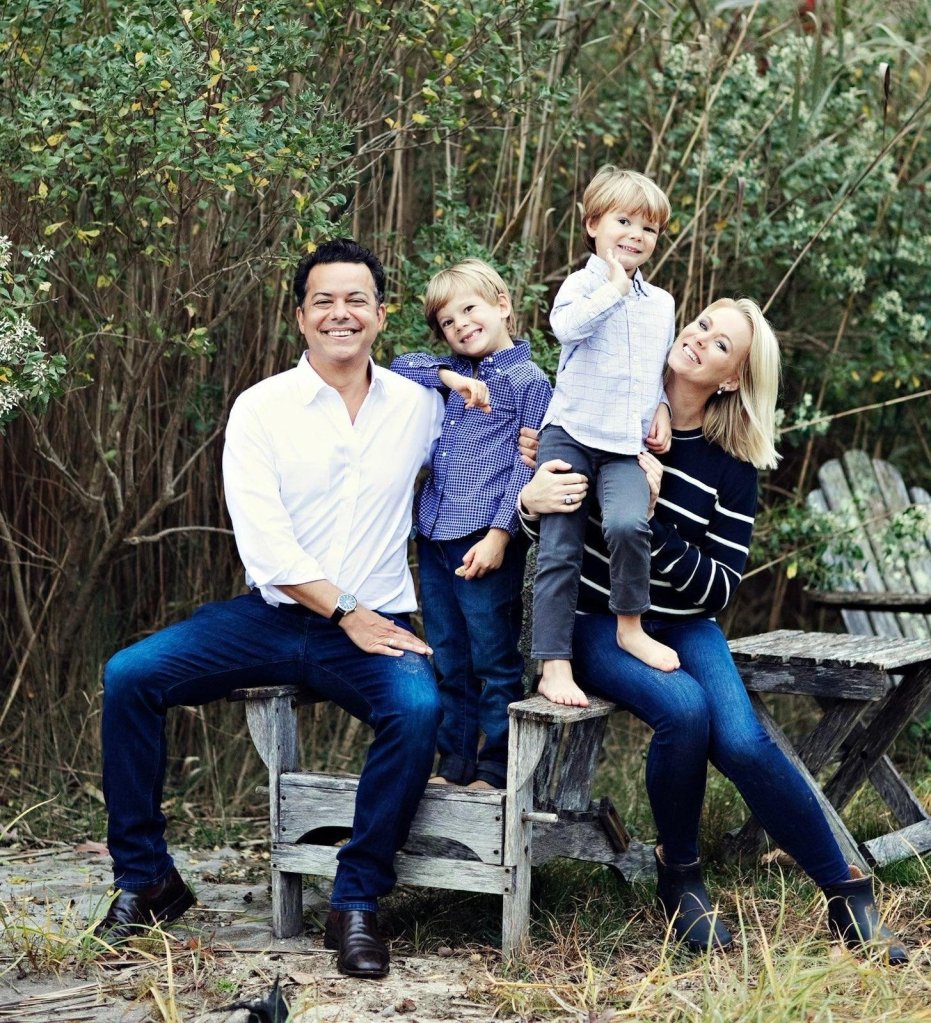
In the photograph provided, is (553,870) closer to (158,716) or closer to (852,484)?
(158,716)

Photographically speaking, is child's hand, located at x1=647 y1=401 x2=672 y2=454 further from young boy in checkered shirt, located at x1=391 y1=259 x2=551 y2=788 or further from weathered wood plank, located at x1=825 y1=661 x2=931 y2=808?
weathered wood plank, located at x1=825 y1=661 x2=931 y2=808

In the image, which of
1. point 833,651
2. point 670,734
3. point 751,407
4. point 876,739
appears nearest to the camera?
point 670,734

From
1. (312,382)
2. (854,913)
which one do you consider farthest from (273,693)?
(854,913)

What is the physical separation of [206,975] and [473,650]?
103cm

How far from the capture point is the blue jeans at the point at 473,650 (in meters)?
3.65

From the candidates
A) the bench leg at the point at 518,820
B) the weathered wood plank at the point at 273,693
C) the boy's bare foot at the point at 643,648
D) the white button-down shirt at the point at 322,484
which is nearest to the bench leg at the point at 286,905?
the weathered wood plank at the point at 273,693

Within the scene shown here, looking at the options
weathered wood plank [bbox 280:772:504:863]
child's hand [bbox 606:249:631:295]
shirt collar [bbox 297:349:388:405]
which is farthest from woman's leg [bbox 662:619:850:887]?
shirt collar [bbox 297:349:388:405]

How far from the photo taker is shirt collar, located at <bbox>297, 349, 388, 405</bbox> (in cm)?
372

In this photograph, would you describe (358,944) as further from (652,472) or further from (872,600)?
(872,600)

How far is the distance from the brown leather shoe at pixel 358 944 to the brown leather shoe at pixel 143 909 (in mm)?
445

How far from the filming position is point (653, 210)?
3525 millimetres

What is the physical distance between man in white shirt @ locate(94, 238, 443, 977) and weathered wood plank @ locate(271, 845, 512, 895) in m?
0.08

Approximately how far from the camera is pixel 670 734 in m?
3.40

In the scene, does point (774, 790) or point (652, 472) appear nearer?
point (774, 790)
